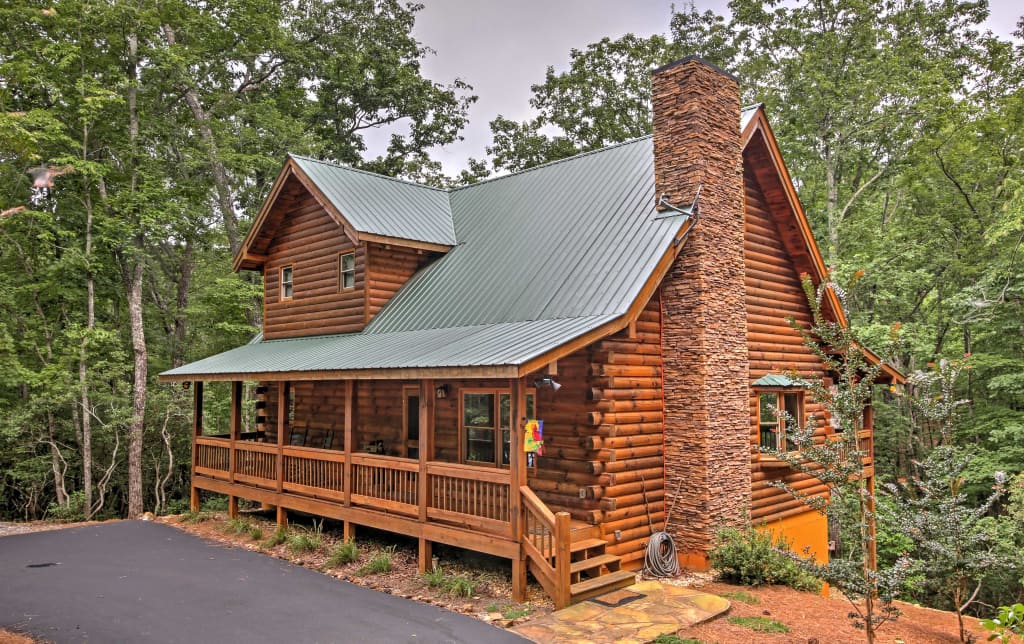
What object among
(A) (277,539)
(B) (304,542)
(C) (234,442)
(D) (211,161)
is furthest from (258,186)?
(B) (304,542)

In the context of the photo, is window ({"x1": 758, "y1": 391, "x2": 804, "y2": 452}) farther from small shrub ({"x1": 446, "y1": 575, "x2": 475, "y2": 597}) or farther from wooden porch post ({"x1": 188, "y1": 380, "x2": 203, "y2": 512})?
wooden porch post ({"x1": 188, "y1": 380, "x2": 203, "y2": 512})

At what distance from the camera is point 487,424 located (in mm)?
12531

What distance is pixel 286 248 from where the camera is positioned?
18078 mm

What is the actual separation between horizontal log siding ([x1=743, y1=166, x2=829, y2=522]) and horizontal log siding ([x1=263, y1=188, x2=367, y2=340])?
850 centimetres

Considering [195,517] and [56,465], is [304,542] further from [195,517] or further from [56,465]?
[56,465]

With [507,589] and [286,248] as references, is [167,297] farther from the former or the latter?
[507,589]

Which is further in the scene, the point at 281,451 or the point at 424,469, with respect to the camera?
the point at 281,451

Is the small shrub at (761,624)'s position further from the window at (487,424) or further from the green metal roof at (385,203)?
the green metal roof at (385,203)

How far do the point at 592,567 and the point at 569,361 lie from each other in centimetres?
323

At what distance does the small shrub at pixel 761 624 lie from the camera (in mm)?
8305

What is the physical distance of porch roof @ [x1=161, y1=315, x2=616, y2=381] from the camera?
9.50 m

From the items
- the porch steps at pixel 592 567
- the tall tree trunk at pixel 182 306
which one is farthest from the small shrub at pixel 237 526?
the tall tree trunk at pixel 182 306

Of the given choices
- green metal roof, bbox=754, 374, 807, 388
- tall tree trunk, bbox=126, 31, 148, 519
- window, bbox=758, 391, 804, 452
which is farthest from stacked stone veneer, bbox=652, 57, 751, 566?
tall tree trunk, bbox=126, 31, 148, 519

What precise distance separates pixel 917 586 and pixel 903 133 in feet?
64.8
